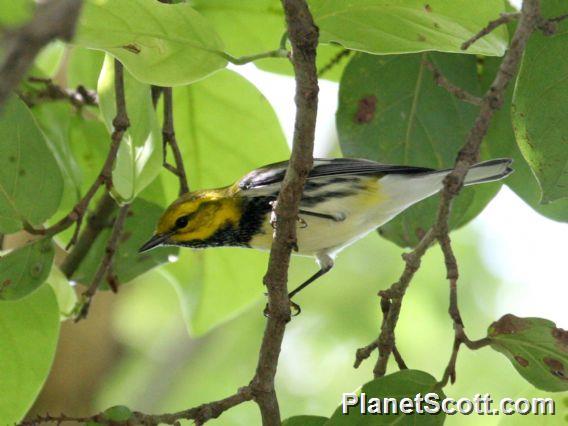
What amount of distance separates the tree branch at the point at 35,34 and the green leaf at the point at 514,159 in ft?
4.66

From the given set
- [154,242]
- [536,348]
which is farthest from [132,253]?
[536,348]

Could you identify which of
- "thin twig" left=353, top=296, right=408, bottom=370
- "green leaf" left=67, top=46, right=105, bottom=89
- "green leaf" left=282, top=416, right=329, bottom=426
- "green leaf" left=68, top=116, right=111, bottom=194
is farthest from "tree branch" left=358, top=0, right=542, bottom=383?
"green leaf" left=67, top=46, right=105, bottom=89

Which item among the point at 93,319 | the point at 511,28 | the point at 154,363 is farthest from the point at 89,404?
the point at 511,28

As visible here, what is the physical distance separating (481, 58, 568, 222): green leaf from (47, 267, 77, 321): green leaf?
101 cm

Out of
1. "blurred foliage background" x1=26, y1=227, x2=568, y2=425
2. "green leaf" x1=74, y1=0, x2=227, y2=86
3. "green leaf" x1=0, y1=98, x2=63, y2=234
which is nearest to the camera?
"green leaf" x1=74, y1=0, x2=227, y2=86

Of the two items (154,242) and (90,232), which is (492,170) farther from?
(90,232)

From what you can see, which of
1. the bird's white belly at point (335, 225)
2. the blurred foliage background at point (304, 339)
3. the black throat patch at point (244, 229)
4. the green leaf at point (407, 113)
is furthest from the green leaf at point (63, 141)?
the blurred foliage background at point (304, 339)

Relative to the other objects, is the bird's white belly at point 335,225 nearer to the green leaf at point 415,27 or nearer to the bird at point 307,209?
the bird at point 307,209

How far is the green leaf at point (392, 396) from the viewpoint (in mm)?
1419

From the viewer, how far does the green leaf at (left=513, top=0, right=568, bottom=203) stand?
152cm

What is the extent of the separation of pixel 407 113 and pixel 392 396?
794 millimetres

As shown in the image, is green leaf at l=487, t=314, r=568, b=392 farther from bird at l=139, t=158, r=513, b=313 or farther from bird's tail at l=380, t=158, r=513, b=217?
bird at l=139, t=158, r=513, b=313

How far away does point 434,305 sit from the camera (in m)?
4.72

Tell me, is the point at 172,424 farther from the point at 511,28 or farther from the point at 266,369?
the point at 511,28
